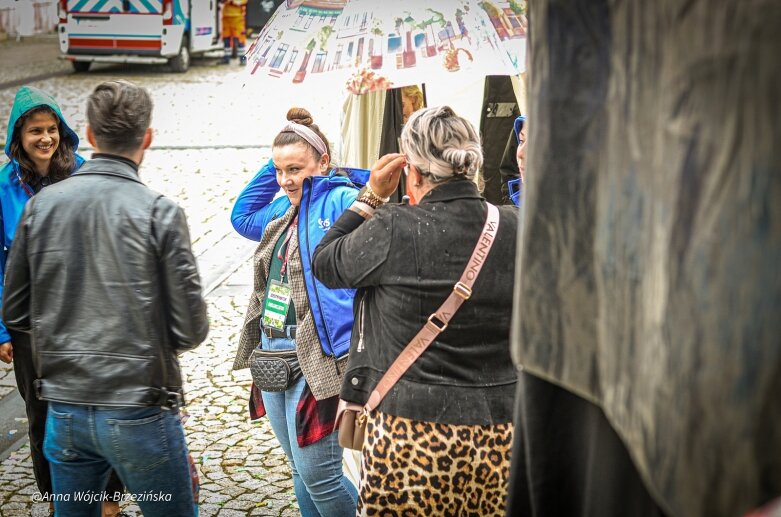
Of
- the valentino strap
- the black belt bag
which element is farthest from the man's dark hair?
the valentino strap

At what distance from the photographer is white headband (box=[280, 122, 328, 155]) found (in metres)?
3.55

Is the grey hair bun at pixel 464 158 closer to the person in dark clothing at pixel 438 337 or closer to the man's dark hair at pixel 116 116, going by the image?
the person in dark clothing at pixel 438 337

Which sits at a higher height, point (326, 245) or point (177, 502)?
point (326, 245)

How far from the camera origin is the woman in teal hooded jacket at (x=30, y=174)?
148 inches

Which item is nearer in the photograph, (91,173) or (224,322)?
(91,173)

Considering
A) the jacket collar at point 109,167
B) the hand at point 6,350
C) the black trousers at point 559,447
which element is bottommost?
the hand at point 6,350

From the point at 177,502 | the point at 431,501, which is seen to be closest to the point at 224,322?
the point at 177,502

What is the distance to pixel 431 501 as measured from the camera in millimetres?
→ 2627

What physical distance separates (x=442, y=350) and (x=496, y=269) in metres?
0.29

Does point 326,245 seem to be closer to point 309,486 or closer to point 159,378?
point 159,378

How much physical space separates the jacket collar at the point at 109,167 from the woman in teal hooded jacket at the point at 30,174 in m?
1.13

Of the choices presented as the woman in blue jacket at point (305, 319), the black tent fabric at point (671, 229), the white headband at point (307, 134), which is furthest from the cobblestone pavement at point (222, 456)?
the black tent fabric at point (671, 229)

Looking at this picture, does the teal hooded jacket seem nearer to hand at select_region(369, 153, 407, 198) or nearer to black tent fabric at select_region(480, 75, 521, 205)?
hand at select_region(369, 153, 407, 198)

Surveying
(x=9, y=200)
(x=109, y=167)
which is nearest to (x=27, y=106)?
(x=9, y=200)
